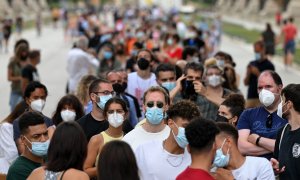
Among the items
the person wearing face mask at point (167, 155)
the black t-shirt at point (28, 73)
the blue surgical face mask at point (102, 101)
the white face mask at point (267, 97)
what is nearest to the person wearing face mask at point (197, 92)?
the blue surgical face mask at point (102, 101)

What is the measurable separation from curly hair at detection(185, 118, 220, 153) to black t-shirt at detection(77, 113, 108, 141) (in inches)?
115

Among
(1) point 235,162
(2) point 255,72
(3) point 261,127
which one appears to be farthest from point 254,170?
(2) point 255,72

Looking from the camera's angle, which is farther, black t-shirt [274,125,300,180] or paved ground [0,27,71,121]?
paved ground [0,27,71,121]

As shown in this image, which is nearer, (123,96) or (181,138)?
(181,138)

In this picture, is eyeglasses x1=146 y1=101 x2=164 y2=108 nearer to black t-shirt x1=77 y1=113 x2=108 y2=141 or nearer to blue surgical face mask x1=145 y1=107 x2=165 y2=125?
blue surgical face mask x1=145 y1=107 x2=165 y2=125

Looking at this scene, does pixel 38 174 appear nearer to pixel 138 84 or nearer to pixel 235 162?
pixel 235 162

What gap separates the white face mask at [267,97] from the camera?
921 cm

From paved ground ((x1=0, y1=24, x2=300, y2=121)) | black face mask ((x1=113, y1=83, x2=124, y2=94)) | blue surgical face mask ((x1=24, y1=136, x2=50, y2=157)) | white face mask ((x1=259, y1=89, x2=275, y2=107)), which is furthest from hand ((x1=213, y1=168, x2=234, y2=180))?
paved ground ((x1=0, y1=24, x2=300, y2=121))

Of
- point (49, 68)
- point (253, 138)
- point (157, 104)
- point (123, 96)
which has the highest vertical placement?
point (157, 104)

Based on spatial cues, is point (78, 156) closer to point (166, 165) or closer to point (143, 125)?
point (166, 165)

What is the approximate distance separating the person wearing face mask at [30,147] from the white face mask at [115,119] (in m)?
0.86

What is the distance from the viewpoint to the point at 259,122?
904cm

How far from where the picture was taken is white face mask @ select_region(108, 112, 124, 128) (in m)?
8.89

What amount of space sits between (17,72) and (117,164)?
1066 cm
